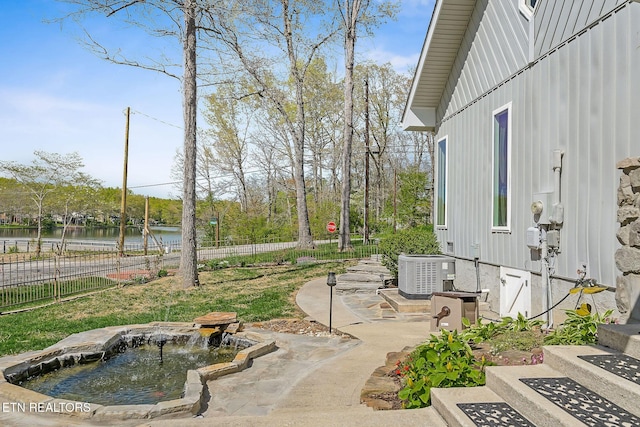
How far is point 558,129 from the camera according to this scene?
5.87m

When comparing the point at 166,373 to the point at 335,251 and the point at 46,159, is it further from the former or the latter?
the point at 46,159

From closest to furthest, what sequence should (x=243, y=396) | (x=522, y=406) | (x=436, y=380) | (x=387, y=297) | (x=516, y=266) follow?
(x=522, y=406), (x=436, y=380), (x=243, y=396), (x=516, y=266), (x=387, y=297)

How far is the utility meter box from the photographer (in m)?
6.12

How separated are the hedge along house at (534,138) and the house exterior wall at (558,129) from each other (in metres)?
0.02

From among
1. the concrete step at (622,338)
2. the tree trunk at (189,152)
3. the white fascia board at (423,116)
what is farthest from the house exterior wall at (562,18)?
the tree trunk at (189,152)

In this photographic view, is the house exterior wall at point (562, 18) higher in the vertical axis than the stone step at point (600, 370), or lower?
higher

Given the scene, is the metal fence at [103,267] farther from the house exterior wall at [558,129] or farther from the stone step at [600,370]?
the stone step at [600,370]

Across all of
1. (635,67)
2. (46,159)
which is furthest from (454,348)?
(46,159)

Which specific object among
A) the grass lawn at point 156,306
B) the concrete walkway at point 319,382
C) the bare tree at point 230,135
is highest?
the bare tree at point 230,135

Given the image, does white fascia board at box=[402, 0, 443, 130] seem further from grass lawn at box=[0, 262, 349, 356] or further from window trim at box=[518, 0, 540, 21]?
grass lawn at box=[0, 262, 349, 356]

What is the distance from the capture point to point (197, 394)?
428cm

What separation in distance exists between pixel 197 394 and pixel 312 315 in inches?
176

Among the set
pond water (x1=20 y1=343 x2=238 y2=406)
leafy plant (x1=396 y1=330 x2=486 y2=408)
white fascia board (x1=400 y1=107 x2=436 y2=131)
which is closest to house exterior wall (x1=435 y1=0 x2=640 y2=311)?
white fascia board (x1=400 y1=107 x2=436 y2=131)

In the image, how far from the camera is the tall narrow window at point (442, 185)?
10.3 m
